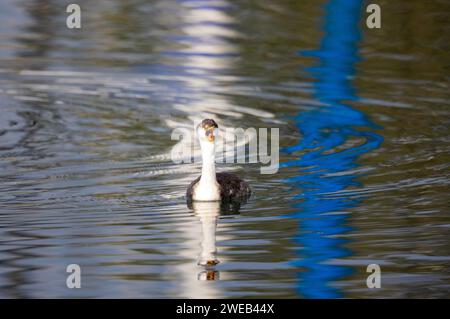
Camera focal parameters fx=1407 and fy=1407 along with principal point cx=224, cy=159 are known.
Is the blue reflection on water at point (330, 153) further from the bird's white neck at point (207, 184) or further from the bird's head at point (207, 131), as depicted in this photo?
the bird's head at point (207, 131)

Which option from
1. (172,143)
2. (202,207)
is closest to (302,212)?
(202,207)

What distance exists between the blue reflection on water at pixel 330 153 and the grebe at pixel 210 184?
1.91ft

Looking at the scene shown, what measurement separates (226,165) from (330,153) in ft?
3.77

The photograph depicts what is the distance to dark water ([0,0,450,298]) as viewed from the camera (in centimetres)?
1055

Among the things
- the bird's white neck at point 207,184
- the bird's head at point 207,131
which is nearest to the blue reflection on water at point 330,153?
the bird's white neck at point 207,184

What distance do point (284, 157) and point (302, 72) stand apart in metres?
5.01

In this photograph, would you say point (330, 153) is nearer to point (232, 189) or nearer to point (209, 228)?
point (232, 189)

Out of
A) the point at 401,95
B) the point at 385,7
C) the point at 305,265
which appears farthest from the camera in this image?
the point at 385,7

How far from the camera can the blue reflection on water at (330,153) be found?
10703 mm

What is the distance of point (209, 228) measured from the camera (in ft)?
39.4

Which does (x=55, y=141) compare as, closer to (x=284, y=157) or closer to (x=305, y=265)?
(x=284, y=157)

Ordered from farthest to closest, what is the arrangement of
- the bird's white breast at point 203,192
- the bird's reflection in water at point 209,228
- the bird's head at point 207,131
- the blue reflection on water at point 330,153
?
the bird's head at point 207,131 → the bird's white breast at point 203,192 → the blue reflection on water at point 330,153 → the bird's reflection in water at point 209,228

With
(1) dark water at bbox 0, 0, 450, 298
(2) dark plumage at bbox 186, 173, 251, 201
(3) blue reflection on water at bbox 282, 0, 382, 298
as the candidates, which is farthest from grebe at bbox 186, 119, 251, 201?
(3) blue reflection on water at bbox 282, 0, 382, 298

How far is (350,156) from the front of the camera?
14.9 m
